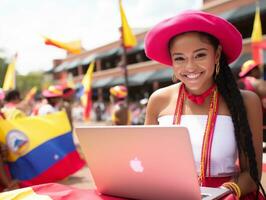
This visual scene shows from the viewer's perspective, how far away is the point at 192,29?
5.87ft

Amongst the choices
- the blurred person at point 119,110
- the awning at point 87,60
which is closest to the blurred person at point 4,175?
the blurred person at point 119,110

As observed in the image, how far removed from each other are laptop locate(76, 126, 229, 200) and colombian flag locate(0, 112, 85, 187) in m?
3.12

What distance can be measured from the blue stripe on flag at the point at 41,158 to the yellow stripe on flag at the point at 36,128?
0.06 metres

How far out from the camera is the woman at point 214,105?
179 cm

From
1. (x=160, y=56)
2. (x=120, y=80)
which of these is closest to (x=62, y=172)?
(x=160, y=56)

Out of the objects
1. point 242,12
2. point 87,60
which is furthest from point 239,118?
point 87,60

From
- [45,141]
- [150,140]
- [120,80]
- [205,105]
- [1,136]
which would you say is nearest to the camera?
[150,140]

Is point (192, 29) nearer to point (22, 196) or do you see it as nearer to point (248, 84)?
point (22, 196)

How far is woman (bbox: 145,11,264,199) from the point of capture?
70.3 inches

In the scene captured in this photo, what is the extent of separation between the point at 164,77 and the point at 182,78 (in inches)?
858

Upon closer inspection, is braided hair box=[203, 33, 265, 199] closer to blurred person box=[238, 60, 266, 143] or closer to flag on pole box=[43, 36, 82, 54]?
blurred person box=[238, 60, 266, 143]

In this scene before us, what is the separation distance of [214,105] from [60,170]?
11.9ft

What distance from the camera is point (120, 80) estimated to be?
101ft

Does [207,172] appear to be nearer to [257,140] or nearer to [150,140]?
[257,140]
